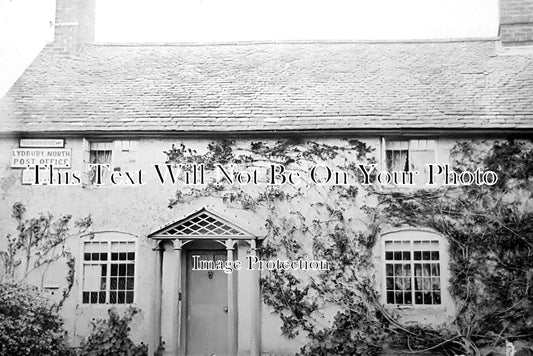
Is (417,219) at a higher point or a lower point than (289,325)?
higher

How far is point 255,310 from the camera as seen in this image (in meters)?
7.89

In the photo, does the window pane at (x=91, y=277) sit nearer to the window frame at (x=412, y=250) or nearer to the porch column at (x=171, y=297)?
the porch column at (x=171, y=297)

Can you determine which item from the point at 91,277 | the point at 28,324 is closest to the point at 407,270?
the point at 91,277

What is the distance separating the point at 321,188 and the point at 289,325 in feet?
7.18

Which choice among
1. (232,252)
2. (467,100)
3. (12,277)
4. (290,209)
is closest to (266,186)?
(290,209)

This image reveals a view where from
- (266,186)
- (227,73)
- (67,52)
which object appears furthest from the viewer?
(67,52)

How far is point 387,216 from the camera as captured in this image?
26.3 ft

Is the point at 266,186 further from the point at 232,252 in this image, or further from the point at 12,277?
the point at 12,277

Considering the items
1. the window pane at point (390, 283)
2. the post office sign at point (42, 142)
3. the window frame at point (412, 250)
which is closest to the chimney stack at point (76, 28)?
the post office sign at point (42, 142)

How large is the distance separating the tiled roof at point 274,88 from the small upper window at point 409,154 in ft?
1.02

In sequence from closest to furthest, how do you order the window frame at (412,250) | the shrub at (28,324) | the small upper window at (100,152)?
1. the shrub at (28,324)
2. the window frame at (412,250)
3. the small upper window at (100,152)

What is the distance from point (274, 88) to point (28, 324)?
17.3 feet

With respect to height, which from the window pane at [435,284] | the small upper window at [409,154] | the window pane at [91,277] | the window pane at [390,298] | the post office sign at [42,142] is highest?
the post office sign at [42,142]

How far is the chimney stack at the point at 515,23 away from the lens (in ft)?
29.5
